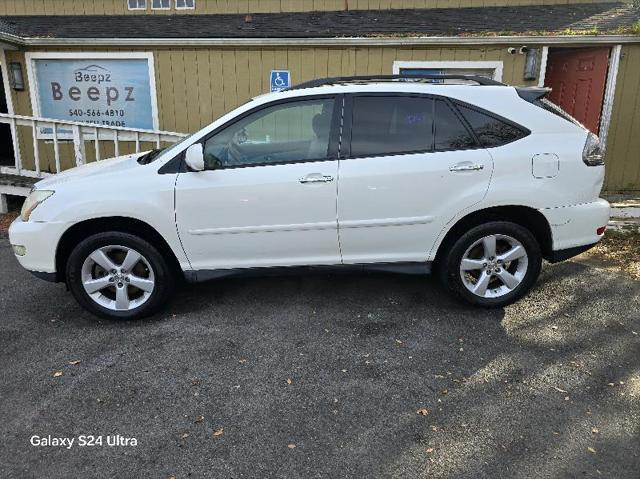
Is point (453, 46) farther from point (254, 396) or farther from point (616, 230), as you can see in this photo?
point (254, 396)

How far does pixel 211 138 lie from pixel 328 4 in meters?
6.45

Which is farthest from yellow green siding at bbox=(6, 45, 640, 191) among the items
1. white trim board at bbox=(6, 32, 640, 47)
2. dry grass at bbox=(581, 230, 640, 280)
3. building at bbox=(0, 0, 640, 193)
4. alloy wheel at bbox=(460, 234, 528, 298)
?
alloy wheel at bbox=(460, 234, 528, 298)

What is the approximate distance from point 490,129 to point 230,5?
23.2 ft

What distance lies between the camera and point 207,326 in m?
3.87

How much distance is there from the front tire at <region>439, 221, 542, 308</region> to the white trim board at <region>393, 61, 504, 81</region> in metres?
4.72

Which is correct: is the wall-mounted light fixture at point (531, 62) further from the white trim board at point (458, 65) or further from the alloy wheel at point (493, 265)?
the alloy wheel at point (493, 265)

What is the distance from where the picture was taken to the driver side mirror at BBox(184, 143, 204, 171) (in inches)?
141

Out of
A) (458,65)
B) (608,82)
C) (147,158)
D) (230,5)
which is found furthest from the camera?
(230,5)

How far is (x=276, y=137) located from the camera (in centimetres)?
383

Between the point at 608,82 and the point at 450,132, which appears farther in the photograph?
the point at 608,82

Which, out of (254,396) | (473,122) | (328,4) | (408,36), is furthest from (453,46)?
(254,396)

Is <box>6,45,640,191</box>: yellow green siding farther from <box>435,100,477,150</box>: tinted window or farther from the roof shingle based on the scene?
<box>435,100,477,150</box>: tinted window

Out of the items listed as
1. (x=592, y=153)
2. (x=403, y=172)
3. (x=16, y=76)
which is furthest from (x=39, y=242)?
(x=16, y=76)

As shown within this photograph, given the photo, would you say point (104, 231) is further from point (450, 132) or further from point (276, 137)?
point (450, 132)
